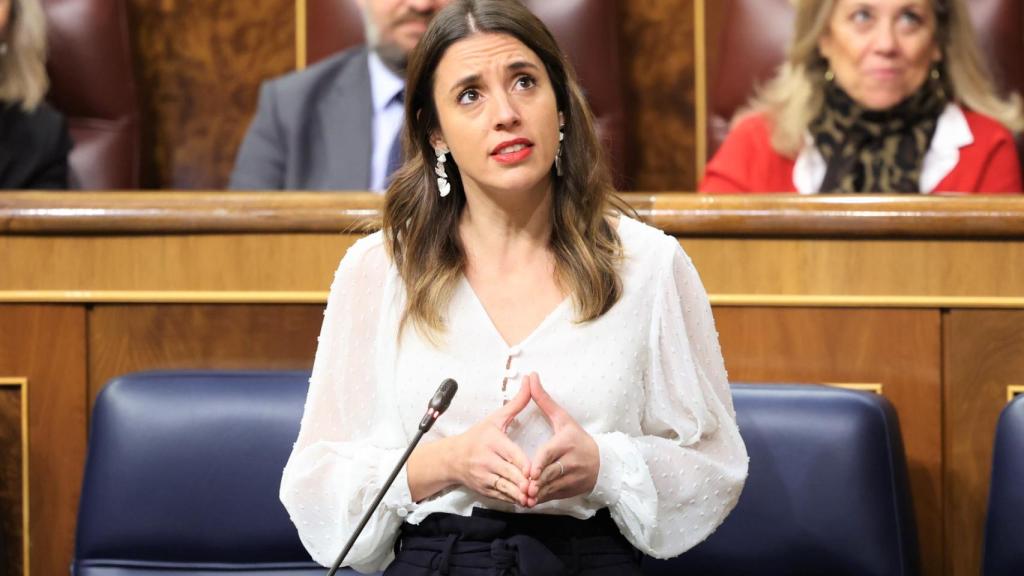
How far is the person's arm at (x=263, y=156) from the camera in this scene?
1889 millimetres

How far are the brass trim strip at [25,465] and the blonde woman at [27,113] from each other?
54 centimetres

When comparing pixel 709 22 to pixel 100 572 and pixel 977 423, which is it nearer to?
pixel 977 423

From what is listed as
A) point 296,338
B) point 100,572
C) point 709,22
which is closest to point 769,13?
point 709,22

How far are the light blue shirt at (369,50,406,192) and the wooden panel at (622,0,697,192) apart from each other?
45 centimetres

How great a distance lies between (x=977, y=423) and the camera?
135 centimetres

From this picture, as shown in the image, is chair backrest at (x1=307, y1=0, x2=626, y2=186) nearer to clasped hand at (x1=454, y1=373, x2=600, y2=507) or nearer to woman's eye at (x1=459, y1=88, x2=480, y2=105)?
woman's eye at (x1=459, y1=88, x2=480, y2=105)

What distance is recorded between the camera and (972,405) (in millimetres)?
1345

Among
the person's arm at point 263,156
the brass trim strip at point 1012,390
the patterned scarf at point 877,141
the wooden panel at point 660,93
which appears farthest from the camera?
the wooden panel at point 660,93

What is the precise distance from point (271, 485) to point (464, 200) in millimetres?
304

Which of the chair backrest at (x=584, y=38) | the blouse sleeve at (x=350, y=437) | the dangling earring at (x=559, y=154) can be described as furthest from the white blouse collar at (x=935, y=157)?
the blouse sleeve at (x=350, y=437)

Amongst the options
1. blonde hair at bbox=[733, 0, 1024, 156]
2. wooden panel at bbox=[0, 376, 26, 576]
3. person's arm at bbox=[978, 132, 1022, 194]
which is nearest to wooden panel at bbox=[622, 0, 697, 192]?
blonde hair at bbox=[733, 0, 1024, 156]

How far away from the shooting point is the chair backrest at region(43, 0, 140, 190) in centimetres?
215

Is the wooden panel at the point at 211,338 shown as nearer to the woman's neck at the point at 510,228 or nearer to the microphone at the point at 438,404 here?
the woman's neck at the point at 510,228

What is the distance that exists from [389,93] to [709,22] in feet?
1.85
